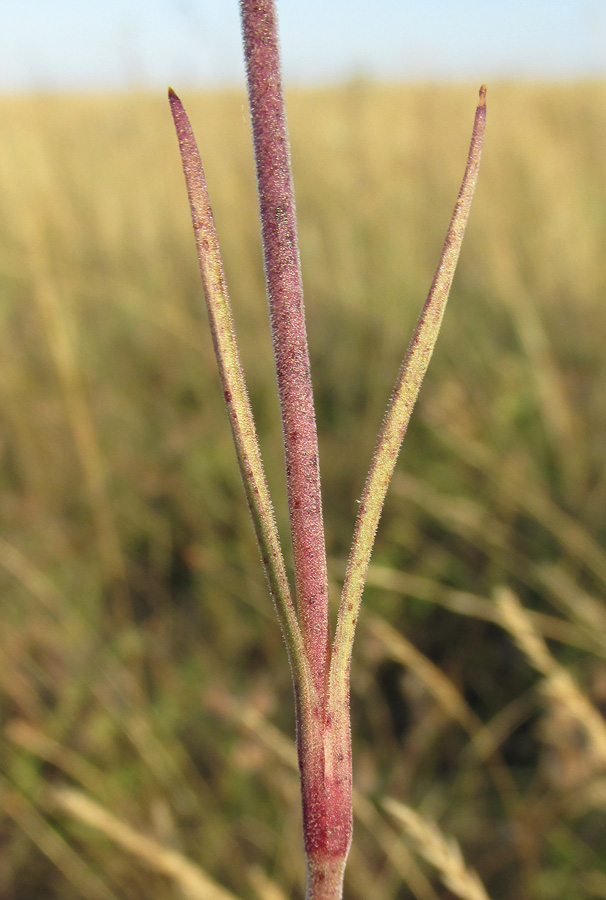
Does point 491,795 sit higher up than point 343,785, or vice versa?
point 343,785

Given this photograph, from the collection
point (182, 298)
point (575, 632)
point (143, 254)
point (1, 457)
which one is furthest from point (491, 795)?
point (143, 254)

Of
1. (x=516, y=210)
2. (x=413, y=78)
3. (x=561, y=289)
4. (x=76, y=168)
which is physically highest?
(x=413, y=78)

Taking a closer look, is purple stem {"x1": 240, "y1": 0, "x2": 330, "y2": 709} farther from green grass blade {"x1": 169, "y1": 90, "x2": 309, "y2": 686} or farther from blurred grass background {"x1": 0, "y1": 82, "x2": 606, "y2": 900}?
blurred grass background {"x1": 0, "y1": 82, "x2": 606, "y2": 900}

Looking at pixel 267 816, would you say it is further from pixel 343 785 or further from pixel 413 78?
pixel 413 78

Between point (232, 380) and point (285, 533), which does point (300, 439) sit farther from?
point (285, 533)

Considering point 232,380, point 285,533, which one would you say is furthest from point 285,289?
point 285,533

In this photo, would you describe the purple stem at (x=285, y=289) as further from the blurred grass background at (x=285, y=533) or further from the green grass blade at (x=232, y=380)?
the blurred grass background at (x=285, y=533)

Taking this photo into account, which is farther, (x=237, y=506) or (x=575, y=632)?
(x=237, y=506)

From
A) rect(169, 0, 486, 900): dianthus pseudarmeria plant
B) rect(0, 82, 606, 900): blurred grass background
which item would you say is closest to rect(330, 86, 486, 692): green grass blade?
rect(169, 0, 486, 900): dianthus pseudarmeria plant
